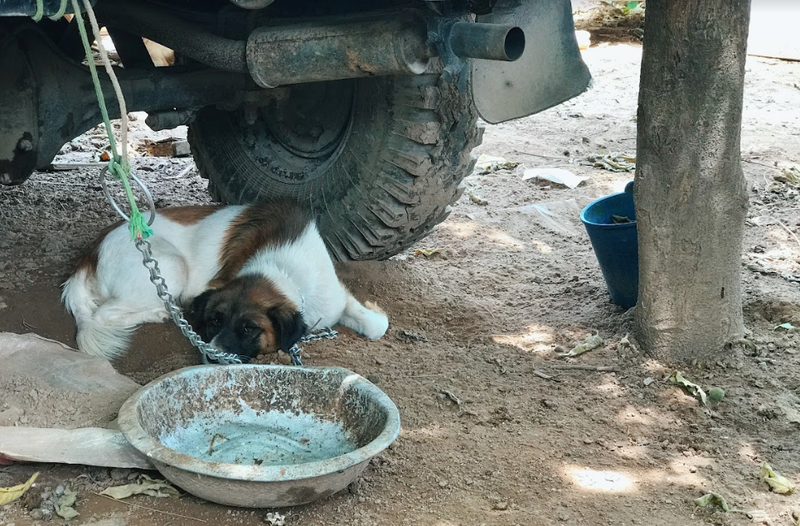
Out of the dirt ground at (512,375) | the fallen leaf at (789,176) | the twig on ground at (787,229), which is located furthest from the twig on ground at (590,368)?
the fallen leaf at (789,176)

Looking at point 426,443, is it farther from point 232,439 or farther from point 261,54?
point 261,54

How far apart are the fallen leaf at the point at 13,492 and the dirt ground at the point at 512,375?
45 mm

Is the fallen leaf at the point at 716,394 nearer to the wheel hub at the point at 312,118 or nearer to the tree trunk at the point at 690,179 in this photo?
the tree trunk at the point at 690,179

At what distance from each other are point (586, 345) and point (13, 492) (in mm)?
2610

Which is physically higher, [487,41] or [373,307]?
[487,41]

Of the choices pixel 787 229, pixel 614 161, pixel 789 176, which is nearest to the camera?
pixel 787 229

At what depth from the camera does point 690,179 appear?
382 cm

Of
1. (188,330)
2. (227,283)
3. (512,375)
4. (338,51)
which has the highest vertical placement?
(338,51)

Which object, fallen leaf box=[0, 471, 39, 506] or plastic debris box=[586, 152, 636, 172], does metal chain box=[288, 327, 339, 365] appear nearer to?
fallen leaf box=[0, 471, 39, 506]

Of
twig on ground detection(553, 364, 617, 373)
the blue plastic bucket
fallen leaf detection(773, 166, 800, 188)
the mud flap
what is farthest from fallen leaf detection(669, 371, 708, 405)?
fallen leaf detection(773, 166, 800, 188)

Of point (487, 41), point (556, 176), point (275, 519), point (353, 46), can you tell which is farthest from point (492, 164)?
point (275, 519)

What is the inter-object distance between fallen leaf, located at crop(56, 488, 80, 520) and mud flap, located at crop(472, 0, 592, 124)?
2009mm

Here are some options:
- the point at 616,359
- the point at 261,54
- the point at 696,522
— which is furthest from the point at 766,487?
the point at 261,54

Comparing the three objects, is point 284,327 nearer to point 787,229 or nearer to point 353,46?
point 353,46
